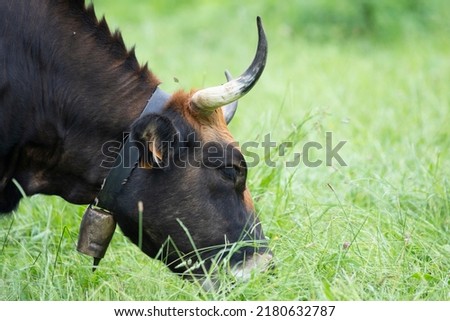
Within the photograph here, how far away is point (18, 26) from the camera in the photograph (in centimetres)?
471

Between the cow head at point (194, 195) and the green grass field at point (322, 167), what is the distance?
0.19m

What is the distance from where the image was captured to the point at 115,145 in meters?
4.69

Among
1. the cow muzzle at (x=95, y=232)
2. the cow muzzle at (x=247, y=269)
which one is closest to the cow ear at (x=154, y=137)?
the cow muzzle at (x=95, y=232)

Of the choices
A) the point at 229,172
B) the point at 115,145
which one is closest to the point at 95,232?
the point at 115,145

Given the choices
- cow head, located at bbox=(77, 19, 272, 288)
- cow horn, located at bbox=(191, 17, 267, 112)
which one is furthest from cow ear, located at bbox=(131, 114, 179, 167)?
cow horn, located at bbox=(191, 17, 267, 112)

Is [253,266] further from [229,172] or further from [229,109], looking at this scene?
[229,109]

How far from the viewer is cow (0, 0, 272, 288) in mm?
4625

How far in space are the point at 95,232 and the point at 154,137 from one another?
69cm

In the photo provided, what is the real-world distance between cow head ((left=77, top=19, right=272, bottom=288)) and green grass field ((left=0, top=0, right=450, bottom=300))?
19cm

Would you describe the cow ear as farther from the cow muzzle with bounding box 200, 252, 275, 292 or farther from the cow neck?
the cow muzzle with bounding box 200, 252, 275, 292

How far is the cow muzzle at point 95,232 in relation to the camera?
469 centimetres

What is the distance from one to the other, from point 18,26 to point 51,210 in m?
1.57

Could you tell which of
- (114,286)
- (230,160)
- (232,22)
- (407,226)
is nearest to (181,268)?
(114,286)

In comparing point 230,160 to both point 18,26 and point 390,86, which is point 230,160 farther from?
point 390,86
